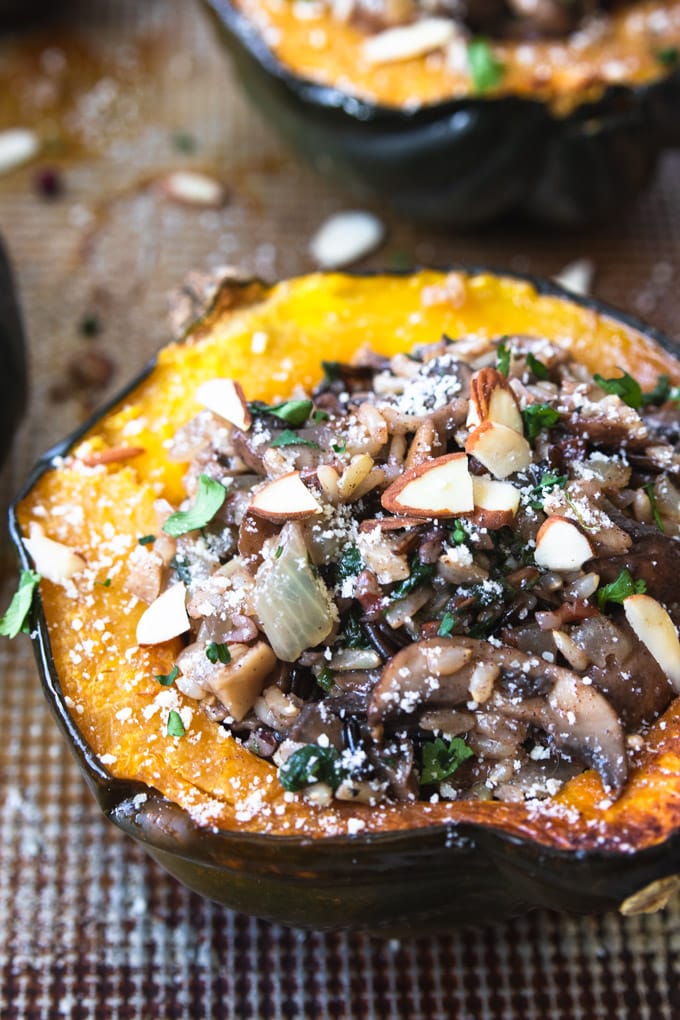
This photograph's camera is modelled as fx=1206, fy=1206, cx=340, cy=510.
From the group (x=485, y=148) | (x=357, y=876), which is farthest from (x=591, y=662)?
(x=485, y=148)

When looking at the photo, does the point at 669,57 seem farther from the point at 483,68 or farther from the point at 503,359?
the point at 503,359

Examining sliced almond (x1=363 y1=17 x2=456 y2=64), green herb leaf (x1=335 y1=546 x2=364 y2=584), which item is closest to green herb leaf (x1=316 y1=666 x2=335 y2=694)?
green herb leaf (x1=335 y1=546 x2=364 y2=584)

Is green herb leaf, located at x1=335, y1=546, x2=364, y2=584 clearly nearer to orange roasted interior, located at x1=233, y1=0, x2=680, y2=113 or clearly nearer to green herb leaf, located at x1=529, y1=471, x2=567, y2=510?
green herb leaf, located at x1=529, y1=471, x2=567, y2=510

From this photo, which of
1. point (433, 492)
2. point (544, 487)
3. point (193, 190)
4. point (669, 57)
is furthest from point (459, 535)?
point (193, 190)

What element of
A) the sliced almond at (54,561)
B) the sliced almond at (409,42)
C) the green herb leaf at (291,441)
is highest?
the sliced almond at (409,42)

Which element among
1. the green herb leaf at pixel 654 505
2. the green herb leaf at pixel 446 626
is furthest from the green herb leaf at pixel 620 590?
the green herb leaf at pixel 446 626

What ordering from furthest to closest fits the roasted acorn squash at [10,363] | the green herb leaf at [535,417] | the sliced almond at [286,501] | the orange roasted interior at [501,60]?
the orange roasted interior at [501,60] → the roasted acorn squash at [10,363] → the green herb leaf at [535,417] → the sliced almond at [286,501]

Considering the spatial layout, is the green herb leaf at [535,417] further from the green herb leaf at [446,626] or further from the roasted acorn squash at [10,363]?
the roasted acorn squash at [10,363]
